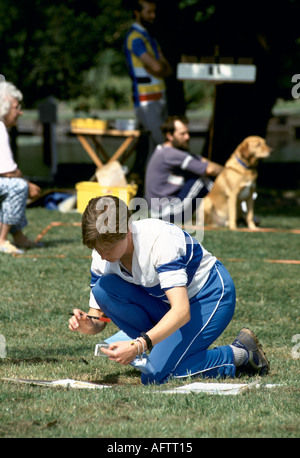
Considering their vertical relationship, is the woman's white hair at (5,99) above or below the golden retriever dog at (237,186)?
above

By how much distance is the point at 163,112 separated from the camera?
1102cm

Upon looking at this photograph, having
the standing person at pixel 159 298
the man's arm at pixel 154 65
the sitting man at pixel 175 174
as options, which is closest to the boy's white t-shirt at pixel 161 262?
the standing person at pixel 159 298

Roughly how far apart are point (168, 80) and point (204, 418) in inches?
441

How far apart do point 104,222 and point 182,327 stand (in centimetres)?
88

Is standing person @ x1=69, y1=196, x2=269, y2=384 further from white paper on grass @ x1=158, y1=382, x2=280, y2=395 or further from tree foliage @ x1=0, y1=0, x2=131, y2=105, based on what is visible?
tree foliage @ x1=0, y1=0, x2=131, y2=105

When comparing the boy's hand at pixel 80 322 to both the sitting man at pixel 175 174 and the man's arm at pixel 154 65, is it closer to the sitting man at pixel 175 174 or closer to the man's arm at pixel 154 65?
the sitting man at pixel 175 174

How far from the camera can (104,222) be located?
145 inches

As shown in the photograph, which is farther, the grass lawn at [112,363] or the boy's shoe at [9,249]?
the boy's shoe at [9,249]

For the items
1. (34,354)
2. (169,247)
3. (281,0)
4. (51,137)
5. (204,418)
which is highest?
(281,0)

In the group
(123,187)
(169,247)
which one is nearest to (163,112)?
(123,187)

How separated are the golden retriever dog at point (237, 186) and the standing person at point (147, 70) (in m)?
1.39

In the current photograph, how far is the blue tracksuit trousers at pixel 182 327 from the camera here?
4.17 m

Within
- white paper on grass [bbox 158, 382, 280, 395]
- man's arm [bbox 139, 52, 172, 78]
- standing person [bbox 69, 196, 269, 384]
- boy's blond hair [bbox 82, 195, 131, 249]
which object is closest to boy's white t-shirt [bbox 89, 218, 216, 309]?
standing person [bbox 69, 196, 269, 384]

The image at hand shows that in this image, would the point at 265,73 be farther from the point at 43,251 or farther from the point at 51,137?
the point at 43,251
